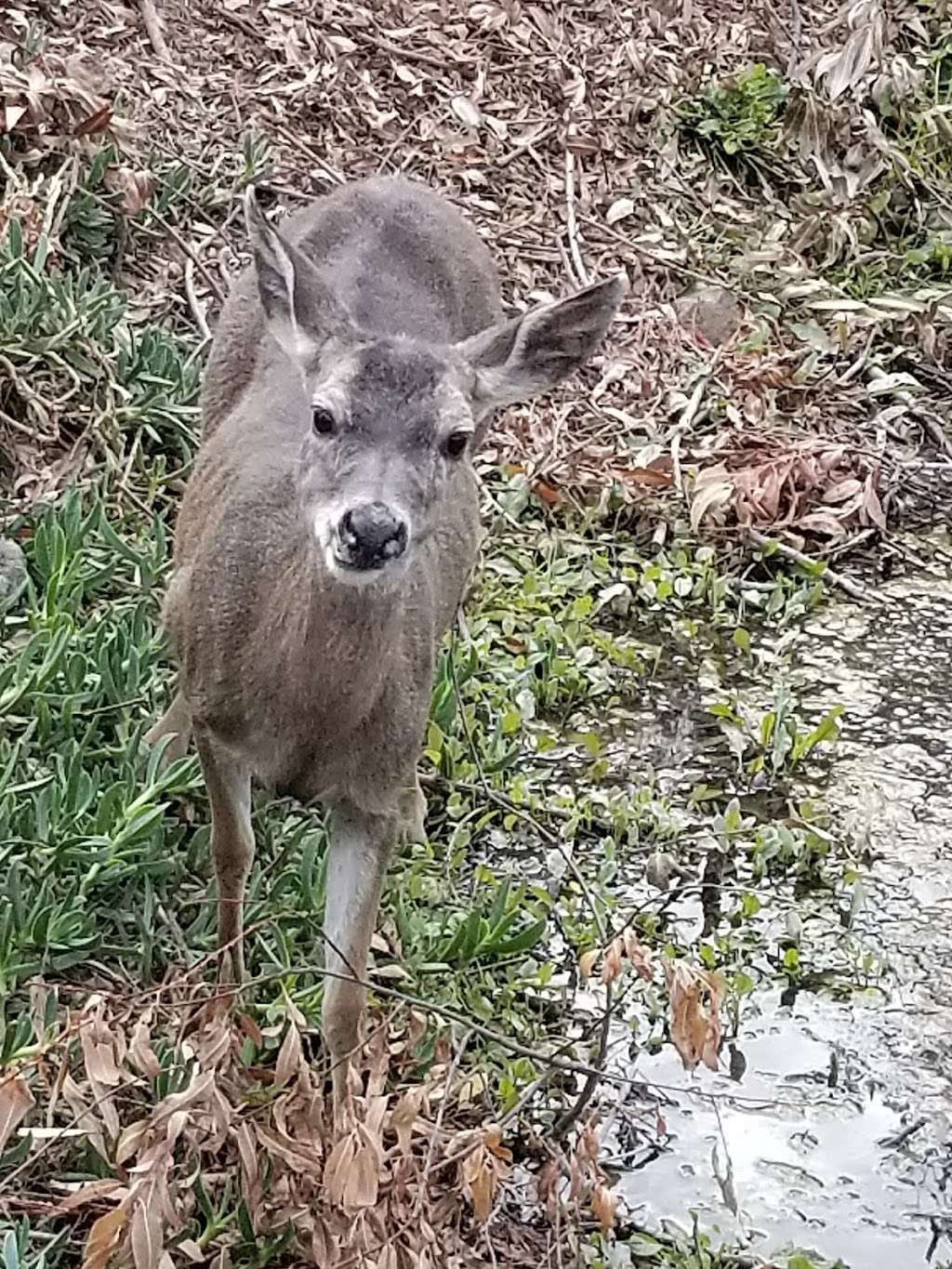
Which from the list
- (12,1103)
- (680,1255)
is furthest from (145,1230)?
(680,1255)

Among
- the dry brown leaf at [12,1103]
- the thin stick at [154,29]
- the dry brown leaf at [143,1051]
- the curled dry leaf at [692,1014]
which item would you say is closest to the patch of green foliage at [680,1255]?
the curled dry leaf at [692,1014]

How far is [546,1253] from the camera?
163 inches

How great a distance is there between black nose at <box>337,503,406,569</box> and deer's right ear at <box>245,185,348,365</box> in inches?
24.1

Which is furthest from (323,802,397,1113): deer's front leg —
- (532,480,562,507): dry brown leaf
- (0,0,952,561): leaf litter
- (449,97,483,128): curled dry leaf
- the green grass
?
(449,97,483,128): curled dry leaf

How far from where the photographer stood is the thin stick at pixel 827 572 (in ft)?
23.0

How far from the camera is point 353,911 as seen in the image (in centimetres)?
455

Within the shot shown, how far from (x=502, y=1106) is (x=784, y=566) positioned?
3.02 metres

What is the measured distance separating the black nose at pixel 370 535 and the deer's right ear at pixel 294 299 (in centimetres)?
61

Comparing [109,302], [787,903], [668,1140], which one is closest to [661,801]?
[787,903]

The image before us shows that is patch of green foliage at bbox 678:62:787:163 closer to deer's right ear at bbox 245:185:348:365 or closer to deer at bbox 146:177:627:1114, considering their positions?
deer at bbox 146:177:627:1114

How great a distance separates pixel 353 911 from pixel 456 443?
3.60ft

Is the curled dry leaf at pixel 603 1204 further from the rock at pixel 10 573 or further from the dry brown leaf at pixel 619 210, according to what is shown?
the dry brown leaf at pixel 619 210

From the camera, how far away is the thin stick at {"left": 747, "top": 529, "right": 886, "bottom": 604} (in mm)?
7000

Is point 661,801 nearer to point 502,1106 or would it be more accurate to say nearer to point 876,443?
point 502,1106
